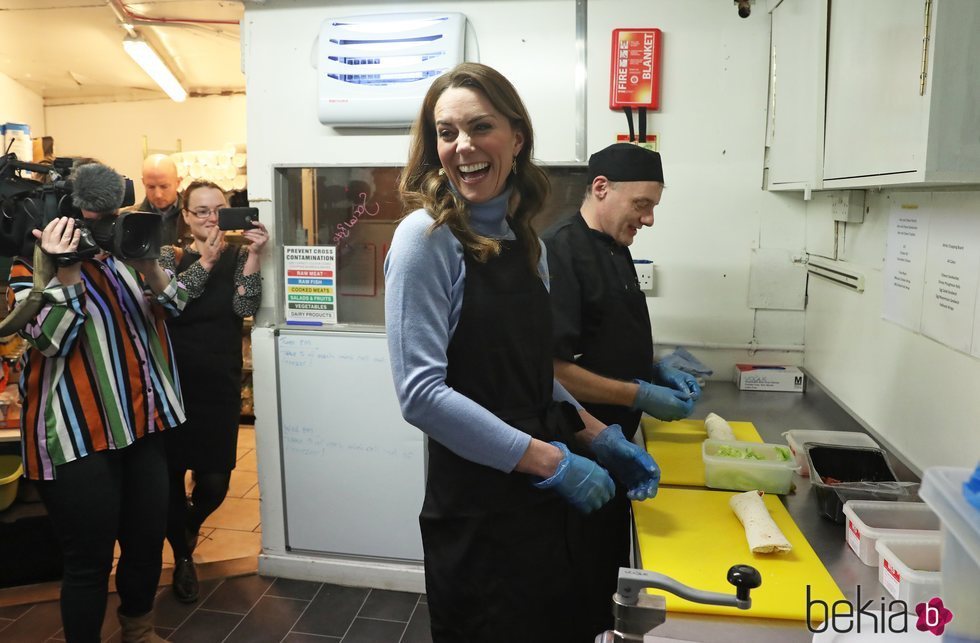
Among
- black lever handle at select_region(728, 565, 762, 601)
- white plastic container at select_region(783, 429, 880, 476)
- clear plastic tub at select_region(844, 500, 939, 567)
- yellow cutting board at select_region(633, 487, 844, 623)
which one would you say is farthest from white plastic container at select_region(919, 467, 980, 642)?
white plastic container at select_region(783, 429, 880, 476)

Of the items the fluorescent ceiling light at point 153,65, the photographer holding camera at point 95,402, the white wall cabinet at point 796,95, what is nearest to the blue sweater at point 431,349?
the photographer holding camera at point 95,402

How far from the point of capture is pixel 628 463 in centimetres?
147

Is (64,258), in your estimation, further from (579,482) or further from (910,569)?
(910,569)

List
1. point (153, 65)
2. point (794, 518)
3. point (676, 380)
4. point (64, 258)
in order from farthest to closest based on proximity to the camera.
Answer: point (153, 65) < point (676, 380) < point (64, 258) < point (794, 518)

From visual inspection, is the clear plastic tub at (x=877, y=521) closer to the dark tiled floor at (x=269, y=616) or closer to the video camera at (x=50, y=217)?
the dark tiled floor at (x=269, y=616)

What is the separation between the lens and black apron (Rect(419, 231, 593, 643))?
127 cm

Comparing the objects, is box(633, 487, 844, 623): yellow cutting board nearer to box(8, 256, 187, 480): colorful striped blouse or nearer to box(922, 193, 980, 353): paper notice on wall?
box(922, 193, 980, 353): paper notice on wall

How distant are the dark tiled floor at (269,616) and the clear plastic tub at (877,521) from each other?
1.55m

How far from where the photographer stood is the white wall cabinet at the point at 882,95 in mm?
1133

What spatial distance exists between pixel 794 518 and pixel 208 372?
1891 millimetres

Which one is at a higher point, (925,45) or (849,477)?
(925,45)

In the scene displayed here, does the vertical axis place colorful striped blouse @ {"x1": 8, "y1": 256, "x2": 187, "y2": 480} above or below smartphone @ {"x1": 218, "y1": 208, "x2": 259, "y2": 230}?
below

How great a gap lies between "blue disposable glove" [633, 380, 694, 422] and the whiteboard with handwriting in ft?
3.30

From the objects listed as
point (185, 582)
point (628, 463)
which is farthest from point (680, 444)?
point (185, 582)
